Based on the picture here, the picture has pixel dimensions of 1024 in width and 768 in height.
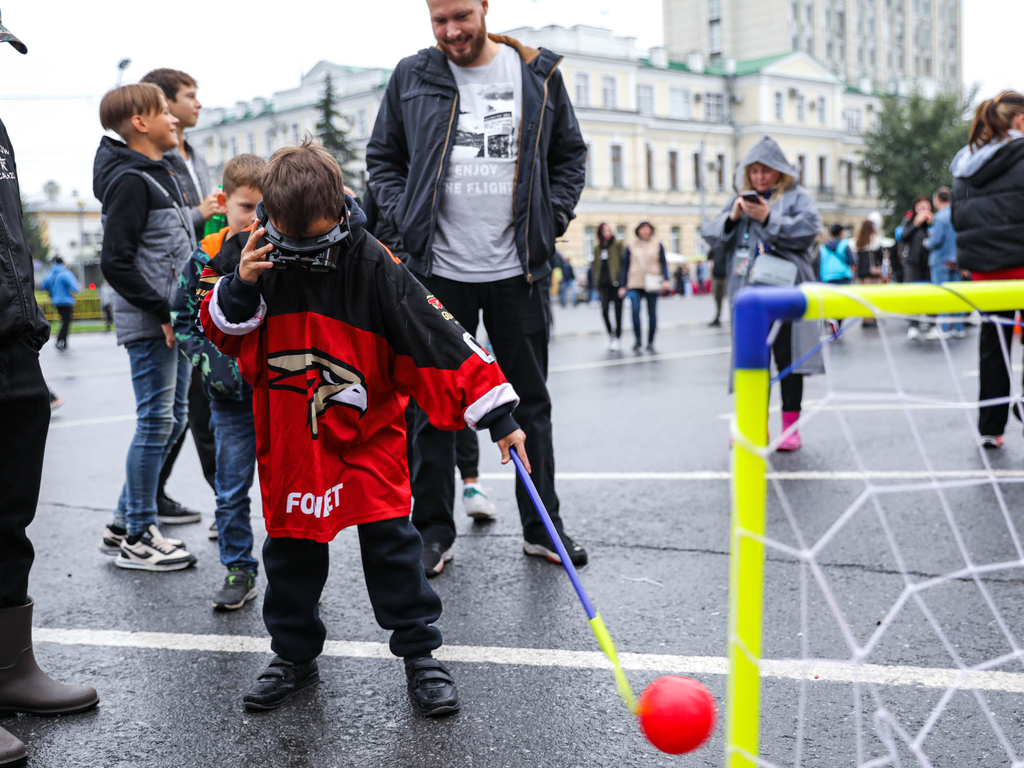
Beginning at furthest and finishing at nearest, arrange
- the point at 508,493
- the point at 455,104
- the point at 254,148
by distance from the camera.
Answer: the point at 254,148 < the point at 508,493 < the point at 455,104

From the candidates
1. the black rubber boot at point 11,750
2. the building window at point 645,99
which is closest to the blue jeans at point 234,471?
the black rubber boot at point 11,750

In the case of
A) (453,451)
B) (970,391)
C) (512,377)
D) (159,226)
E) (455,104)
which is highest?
(455,104)

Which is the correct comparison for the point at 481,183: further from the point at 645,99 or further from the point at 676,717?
the point at 645,99

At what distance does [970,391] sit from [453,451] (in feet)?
18.0

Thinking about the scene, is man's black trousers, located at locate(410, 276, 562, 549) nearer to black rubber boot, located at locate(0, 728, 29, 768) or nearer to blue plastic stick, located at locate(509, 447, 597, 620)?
blue plastic stick, located at locate(509, 447, 597, 620)

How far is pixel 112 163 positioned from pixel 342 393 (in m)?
2.06

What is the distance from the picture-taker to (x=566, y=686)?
114 inches

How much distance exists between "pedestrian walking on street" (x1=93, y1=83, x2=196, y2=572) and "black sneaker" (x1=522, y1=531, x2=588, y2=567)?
138cm

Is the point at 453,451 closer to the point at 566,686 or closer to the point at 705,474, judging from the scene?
the point at 566,686

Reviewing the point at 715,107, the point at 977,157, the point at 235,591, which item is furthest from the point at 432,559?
the point at 715,107

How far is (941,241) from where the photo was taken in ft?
39.9

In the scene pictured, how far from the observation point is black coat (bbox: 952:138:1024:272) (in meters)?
5.40

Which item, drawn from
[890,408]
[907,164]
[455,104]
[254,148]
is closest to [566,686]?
[455,104]

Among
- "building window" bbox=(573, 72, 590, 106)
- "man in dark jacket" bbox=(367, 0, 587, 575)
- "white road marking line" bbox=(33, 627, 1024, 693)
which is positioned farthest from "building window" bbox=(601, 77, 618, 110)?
"white road marking line" bbox=(33, 627, 1024, 693)
